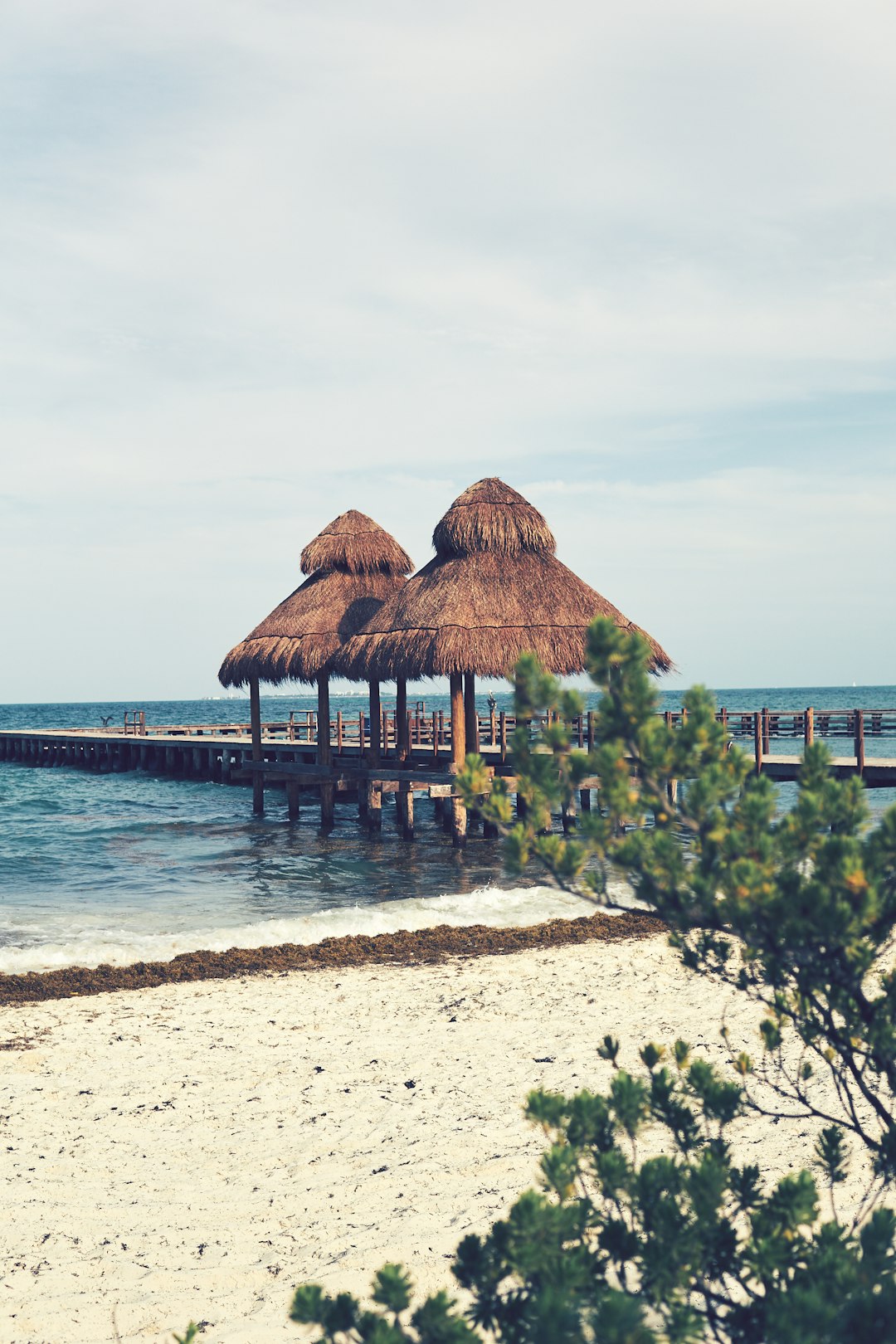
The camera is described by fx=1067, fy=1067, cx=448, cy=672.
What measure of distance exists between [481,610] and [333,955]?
8581 mm

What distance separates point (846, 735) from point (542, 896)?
962cm

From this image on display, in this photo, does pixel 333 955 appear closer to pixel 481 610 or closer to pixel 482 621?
pixel 482 621

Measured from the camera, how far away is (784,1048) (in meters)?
6.86

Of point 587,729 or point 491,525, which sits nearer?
point 491,525

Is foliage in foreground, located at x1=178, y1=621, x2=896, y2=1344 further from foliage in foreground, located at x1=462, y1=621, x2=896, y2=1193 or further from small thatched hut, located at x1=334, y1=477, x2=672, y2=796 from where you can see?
small thatched hut, located at x1=334, y1=477, x2=672, y2=796

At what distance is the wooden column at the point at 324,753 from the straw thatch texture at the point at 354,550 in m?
2.56

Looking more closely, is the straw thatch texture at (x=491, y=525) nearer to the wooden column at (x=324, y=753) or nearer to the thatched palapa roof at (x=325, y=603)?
the thatched palapa roof at (x=325, y=603)

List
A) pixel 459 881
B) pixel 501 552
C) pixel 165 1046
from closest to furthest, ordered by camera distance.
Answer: pixel 165 1046
pixel 459 881
pixel 501 552

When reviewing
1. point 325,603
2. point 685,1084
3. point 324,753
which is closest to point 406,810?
point 324,753

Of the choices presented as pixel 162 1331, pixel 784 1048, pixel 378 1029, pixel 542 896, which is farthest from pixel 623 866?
pixel 542 896

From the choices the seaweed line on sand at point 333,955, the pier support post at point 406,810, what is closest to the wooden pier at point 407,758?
the pier support post at point 406,810

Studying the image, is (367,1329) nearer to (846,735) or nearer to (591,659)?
(591,659)

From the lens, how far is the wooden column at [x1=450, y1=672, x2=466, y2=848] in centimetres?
1806

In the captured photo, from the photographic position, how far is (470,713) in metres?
20.4
